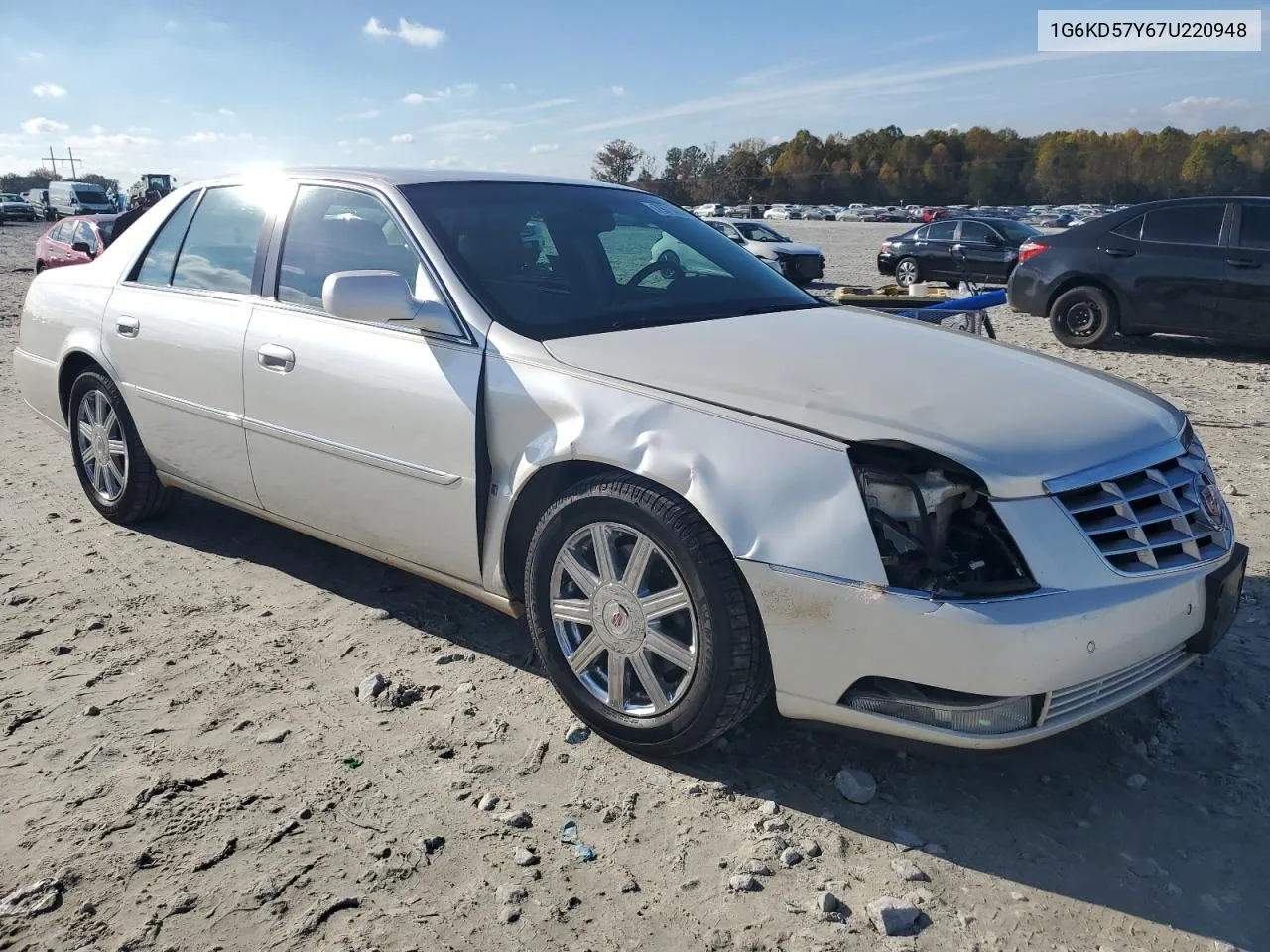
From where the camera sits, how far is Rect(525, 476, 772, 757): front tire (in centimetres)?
260

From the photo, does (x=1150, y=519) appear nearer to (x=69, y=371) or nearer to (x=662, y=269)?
(x=662, y=269)

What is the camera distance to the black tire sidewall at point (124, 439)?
181 inches

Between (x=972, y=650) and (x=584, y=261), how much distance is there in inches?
81.3

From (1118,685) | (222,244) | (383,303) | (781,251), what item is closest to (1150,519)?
(1118,685)

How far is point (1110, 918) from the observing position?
227cm

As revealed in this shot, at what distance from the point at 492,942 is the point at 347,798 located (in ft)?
2.31

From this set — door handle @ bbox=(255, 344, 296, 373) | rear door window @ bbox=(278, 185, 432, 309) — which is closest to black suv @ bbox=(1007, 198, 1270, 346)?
rear door window @ bbox=(278, 185, 432, 309)

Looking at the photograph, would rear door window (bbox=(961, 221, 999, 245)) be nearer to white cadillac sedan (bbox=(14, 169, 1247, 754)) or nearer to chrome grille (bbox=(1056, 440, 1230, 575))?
white cadillac sedan (bbox=(14, 169, 1247, 754))

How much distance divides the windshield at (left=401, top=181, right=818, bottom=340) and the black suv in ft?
23.3

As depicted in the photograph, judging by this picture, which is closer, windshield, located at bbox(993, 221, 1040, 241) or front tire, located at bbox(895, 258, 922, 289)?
windshield, located at bbox(993, 221, 1040, 241)

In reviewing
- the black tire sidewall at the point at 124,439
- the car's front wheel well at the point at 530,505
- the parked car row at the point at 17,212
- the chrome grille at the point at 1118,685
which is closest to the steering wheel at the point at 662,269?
the car's front wheel well at the point at 530,505

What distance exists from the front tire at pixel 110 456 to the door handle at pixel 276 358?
117 cm

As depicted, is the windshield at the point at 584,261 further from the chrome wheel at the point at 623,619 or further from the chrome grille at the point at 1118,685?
the chrome grille at the point at 1118,685

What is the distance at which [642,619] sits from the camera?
280 cm
